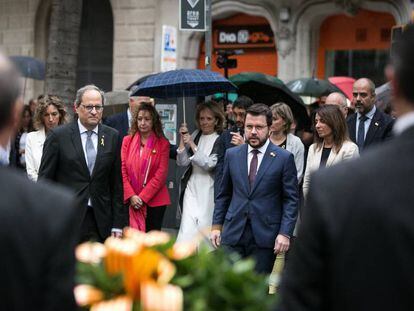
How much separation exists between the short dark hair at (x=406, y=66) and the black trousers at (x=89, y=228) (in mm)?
6170

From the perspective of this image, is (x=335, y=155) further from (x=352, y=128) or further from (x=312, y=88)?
(x=312, y=88)

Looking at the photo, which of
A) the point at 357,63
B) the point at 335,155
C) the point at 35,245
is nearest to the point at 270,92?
the point at 335,155

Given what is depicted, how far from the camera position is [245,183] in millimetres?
9062

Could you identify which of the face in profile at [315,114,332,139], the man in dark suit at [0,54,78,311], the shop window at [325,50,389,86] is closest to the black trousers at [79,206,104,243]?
the face in profile at [315,114,332,139]

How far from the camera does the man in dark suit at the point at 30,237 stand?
3219 millimetres

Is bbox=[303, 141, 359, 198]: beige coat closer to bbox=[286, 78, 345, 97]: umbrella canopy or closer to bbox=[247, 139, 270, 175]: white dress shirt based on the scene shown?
bbox=[247, 139, 270, 175]: white dress shirt

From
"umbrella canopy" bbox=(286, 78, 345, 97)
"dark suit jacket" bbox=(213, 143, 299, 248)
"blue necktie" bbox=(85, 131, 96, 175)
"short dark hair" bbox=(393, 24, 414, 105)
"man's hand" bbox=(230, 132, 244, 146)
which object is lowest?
"dark suit jacket" bbox=(213, 143, 299, 248)

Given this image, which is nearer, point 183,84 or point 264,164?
point 264,164

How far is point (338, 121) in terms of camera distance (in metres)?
9.91

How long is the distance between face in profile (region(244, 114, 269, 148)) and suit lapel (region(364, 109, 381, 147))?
1.79 meters

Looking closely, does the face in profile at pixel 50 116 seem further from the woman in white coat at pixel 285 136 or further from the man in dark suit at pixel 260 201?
the man in dark suit at pixel 260 201

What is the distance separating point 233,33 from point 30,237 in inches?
841

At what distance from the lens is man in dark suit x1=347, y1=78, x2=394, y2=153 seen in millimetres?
10742

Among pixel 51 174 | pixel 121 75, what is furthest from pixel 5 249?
pixel 121 75
